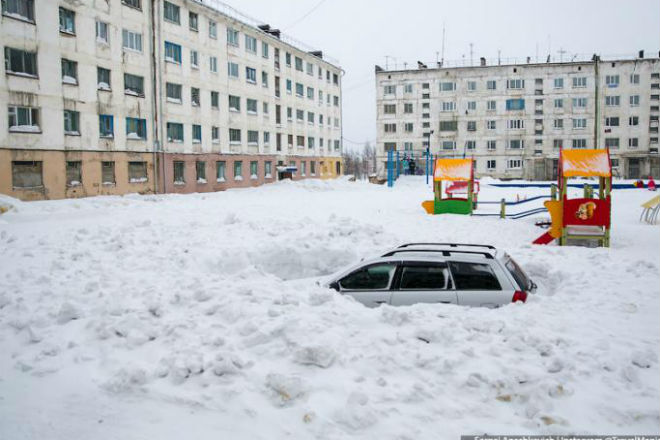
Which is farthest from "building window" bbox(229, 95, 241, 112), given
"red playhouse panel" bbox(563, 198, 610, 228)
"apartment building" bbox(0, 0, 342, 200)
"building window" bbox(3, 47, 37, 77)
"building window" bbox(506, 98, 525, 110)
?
"building window" bbox(506, 98, 525, 110)

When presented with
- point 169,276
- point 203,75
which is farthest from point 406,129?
point 169,276

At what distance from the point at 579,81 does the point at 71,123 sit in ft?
189

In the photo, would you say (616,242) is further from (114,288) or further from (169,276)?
(114,288)

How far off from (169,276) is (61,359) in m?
3.58

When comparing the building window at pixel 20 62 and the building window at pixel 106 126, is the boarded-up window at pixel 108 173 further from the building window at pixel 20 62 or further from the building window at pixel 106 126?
the building window at pixel 20 62

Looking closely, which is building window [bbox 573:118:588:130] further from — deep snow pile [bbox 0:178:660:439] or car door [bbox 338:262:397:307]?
car door [bbox 338:262:397:307]

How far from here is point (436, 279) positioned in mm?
7598

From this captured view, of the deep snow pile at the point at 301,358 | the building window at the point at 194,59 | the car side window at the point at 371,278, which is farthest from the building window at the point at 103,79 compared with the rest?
the car side window at the point at 371,278

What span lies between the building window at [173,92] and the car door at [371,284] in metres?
32.6

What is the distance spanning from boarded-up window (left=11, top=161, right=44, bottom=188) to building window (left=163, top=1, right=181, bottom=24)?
15.2 m

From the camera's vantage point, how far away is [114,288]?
860 centimetres

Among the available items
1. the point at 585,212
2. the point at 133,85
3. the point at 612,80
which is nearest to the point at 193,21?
the point at 133,85

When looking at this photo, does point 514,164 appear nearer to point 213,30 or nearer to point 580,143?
point 580,143

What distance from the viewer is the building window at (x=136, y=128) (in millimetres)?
33656
